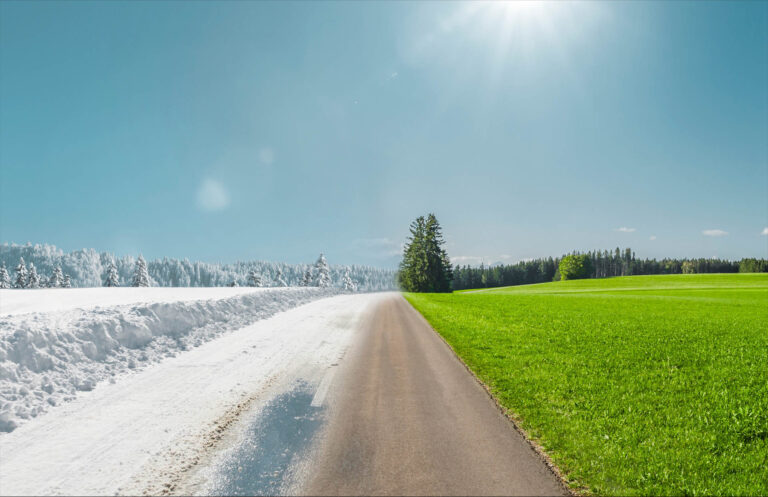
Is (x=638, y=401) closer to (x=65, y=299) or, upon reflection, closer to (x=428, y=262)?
(x=65, y=299)

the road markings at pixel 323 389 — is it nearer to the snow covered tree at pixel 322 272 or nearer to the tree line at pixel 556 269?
the snow covered tree at pixel 322 272

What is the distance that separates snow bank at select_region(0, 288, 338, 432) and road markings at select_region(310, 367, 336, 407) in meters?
4.31

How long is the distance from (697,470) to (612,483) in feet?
4.52

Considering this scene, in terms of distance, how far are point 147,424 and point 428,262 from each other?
62.8 metres

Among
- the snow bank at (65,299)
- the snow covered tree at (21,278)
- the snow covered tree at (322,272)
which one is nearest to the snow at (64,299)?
the snow bank at (65,299)

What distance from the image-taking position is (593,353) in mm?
10594

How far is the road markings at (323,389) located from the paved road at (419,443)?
19 cm

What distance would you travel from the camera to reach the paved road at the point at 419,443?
148 inches

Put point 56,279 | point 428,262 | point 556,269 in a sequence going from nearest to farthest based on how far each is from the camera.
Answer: point 428,262 < point 56,279 < point 556,269

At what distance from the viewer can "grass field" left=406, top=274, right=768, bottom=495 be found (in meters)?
4.26

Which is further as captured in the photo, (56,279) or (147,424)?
(56,279)

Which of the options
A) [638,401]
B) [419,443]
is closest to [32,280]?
[419,443]

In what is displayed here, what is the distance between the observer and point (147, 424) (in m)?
5.15

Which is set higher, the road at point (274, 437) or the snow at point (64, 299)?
the snow at point (64, 299)
